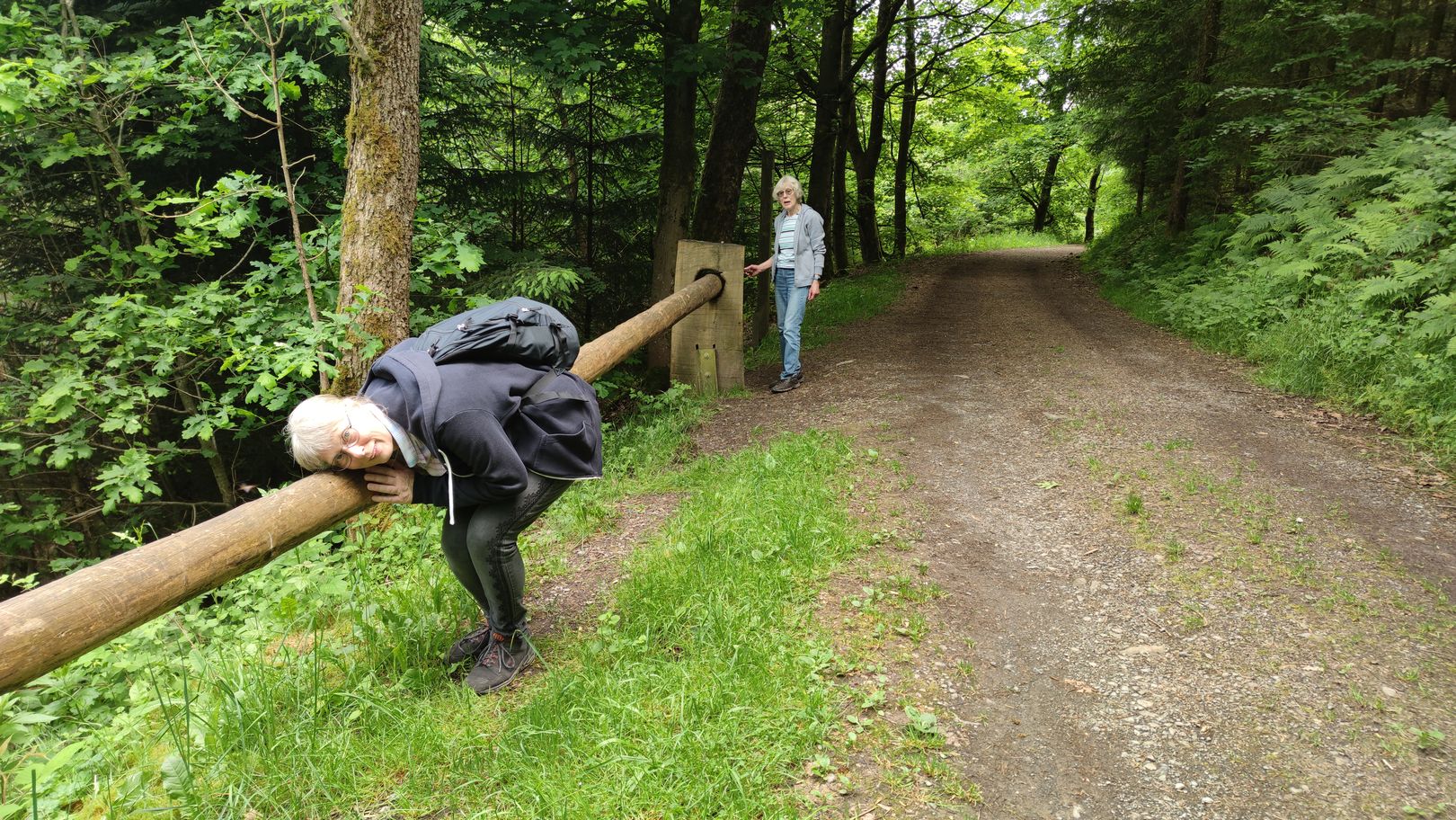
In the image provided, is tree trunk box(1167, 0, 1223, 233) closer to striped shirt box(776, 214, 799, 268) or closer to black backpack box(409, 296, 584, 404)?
striped shirt box(776, 214, 799, 268)

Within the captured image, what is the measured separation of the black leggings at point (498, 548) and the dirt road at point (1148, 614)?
1.51 meters

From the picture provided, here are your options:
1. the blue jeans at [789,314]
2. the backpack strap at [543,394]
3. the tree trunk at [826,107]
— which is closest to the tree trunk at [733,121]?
the blue jeans at [789,314]

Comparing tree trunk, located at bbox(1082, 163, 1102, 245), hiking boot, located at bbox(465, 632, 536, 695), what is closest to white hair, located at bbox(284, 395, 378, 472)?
hiking boot, located at bbox(465, 632, 536, 695)

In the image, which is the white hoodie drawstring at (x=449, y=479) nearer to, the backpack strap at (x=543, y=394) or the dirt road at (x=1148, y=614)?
the backpack strap at (x=543, y=394)

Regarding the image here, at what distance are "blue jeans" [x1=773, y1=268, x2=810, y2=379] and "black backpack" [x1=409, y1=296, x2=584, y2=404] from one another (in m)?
5.07

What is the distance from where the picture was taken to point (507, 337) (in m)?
2.98

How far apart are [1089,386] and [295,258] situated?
7292mm

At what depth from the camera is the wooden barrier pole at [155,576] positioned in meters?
2.09

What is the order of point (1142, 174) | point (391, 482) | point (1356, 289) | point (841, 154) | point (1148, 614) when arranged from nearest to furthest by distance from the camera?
1. point (391, 482)
2. point (1148, 614)
3. point (1356, 289)
4. point (841, 154)
5. point (1142, 174)

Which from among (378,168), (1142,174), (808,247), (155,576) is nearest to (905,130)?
(1142,174)

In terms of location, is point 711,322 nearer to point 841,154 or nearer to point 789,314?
point 789,314

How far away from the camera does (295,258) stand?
220 inches

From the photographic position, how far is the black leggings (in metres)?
3.09

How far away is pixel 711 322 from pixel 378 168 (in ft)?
12.8
